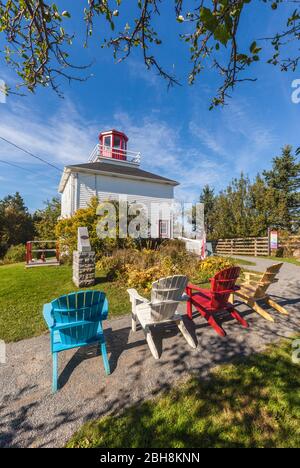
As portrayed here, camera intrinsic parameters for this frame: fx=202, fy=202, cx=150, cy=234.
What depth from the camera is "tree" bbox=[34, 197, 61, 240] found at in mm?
18970

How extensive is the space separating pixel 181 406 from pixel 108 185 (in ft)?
49.4

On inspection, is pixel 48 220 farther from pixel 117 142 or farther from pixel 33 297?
pixel 33 297

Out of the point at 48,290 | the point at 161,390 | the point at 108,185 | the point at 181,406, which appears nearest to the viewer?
the point at 181,406

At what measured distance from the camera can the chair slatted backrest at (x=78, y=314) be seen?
266 centimetres

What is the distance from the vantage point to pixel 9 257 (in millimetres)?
16250

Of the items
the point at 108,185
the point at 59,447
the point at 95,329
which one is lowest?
the point at 59,447

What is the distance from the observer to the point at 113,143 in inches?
777

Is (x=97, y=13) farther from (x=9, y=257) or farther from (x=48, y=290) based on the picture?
(x=9, y=257)

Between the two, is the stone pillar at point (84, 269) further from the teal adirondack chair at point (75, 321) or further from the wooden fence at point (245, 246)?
the wooden fence at point (245, 246)

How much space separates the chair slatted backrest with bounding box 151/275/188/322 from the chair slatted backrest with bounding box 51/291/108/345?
828 millimetres

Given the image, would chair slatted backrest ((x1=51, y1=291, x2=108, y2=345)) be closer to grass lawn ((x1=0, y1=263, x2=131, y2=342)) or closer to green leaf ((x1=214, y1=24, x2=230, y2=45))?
grass lawn ((x1=0, y1=263, x2=131, y2=342))

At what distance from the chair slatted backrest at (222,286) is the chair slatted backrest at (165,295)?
654 millimetres
